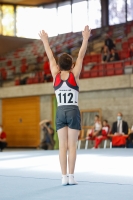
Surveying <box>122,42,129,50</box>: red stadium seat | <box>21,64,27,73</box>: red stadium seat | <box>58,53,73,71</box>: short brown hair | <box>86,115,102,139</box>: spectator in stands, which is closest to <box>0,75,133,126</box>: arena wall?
<box>86,115,102,139</box>: spectator in stands

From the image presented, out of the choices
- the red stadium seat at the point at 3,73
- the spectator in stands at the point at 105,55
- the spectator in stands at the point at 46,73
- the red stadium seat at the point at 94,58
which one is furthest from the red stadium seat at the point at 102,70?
the red stadium seat at the point at 3,73

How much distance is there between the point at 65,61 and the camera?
5418mm

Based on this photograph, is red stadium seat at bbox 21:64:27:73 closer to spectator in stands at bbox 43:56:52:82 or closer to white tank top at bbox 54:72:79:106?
spectator in stands at bbox 43:56:52:82

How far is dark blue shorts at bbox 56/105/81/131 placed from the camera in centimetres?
531

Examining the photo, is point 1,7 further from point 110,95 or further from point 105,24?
point 110,95

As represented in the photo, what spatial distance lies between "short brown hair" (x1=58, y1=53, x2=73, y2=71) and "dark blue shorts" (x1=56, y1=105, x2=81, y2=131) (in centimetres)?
52

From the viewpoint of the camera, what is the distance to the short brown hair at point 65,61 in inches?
213

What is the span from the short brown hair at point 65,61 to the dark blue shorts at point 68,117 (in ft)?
1.69

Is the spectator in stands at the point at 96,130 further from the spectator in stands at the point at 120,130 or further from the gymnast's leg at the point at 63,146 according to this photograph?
the gymnast's leg at the point at 63,146

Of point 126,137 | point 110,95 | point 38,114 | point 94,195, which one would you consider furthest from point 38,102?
point 94,195

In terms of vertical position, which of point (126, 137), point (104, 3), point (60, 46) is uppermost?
point (104, 3)

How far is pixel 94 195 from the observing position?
4.46 metres

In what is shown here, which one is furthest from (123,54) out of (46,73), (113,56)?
(46,73)

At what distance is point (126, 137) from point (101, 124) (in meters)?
2.09
